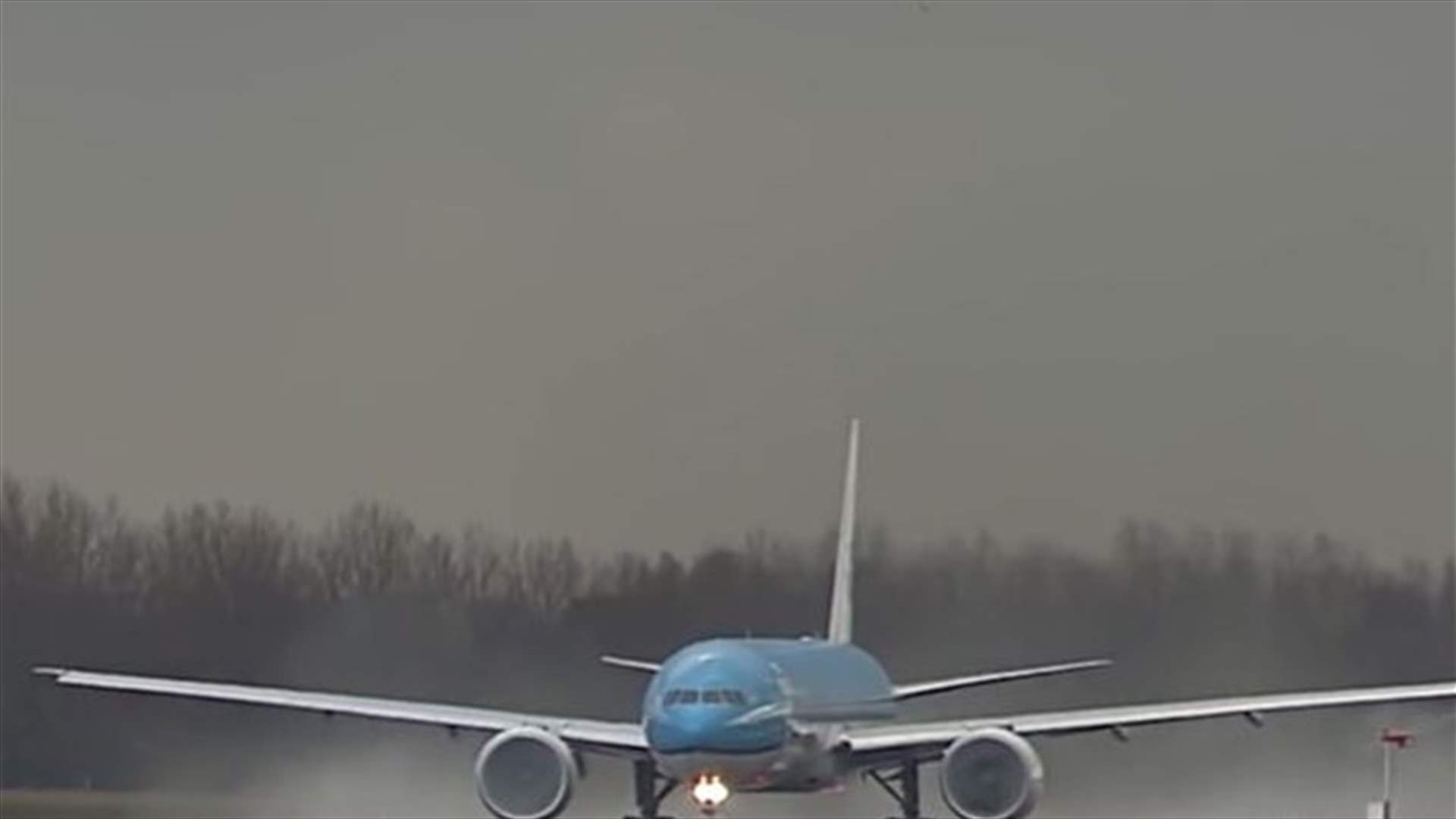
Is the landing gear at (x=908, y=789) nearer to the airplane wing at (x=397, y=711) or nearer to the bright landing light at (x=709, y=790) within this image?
the bright landing light at (x=709, y=790)

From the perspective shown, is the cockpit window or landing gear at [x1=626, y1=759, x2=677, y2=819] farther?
landing gear at [x1=626, y1=759, x2=677, y2=819]

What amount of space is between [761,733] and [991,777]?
2.13 meters

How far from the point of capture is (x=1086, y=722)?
31266 mm

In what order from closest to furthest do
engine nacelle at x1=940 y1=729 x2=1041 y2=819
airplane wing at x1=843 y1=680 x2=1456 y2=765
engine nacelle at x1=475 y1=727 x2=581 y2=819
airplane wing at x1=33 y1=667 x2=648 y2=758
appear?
airplane wing at x1=843 y1=680 x2=1456 y2=765
engine nacelle at x1=940 y1=729 x2=1041 y2=819
engine nacelle at x1=475 y1=727 x2=581 y2=819
airplane wing at x1=33 y1=667 x2=648 y2=758

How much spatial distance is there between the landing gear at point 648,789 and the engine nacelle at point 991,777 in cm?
301

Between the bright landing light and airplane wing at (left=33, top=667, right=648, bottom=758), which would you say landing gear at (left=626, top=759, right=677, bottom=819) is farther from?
the bright landing light

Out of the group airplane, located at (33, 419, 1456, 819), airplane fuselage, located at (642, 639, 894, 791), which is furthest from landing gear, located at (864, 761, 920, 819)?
airplane fuselage, located at (642, 639, 894, 791)

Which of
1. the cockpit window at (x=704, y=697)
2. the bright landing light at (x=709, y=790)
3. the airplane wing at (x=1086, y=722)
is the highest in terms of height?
the cockpit window at (x=704, y=697)

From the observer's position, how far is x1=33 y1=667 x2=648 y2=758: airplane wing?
1252 inches

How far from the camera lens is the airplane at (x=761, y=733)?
99.1 feet

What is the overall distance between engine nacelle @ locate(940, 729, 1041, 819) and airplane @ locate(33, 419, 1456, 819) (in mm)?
14

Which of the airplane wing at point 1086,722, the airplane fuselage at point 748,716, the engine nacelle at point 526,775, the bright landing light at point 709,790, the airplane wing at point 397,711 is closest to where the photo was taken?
the airplane wing at point 1086,722

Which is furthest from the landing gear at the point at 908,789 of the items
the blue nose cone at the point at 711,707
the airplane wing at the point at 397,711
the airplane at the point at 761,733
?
the airplane wing at the point at 397,711

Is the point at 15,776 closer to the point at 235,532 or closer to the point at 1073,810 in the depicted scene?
the point at 235,532
